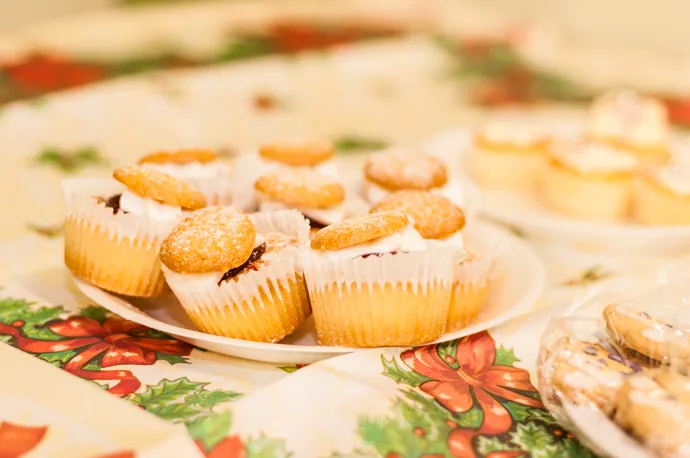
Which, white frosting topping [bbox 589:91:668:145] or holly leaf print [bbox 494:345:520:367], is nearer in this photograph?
holly leaf print [bbox 494:345:520:367]

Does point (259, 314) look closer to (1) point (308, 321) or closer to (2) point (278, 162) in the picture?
(1) point (308, 321)

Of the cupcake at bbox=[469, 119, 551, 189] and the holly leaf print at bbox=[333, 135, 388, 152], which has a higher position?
the cupcake at bbox=[469, 119, 551, 189]

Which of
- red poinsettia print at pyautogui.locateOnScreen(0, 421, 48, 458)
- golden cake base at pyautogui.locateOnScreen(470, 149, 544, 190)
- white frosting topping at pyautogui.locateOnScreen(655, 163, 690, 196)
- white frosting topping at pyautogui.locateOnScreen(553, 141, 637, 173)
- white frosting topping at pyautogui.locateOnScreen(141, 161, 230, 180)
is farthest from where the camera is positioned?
golden cake base at pyautogui.locateOnScreen(470, 149, 544, 190)

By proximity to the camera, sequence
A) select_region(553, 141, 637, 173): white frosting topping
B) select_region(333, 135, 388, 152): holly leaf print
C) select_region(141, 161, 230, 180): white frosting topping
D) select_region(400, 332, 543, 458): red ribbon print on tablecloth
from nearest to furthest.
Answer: select_region(400, 332, 543, 458): red ribbon print on tablecloth
select_region(141, 161, 230, 180): white frosting topping
select_region(553, 141, 637, 173): white frosting topping
select_region(333, 135, 388, 152): holly leaf print

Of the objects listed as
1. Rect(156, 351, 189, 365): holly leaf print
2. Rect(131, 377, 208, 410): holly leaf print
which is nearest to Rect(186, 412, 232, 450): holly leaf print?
Rect(131, 377, 208, 410): holly leaf print

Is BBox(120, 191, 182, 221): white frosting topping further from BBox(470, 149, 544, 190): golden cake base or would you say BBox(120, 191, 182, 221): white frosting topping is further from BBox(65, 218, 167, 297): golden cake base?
BBox(470, 149, 544, 190): golden cake base

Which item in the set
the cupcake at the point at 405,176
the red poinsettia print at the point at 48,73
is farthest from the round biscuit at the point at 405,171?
the red poinsettia print at the point at 48,73

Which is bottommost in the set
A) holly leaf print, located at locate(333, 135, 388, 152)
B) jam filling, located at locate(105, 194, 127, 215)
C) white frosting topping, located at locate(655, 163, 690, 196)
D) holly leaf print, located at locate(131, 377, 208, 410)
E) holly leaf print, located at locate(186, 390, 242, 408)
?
holly leaf print, located at locate(333, 135, 388, 152)

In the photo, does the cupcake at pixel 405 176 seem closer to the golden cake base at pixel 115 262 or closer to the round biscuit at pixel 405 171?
the round biscuit at pixel 405 171
